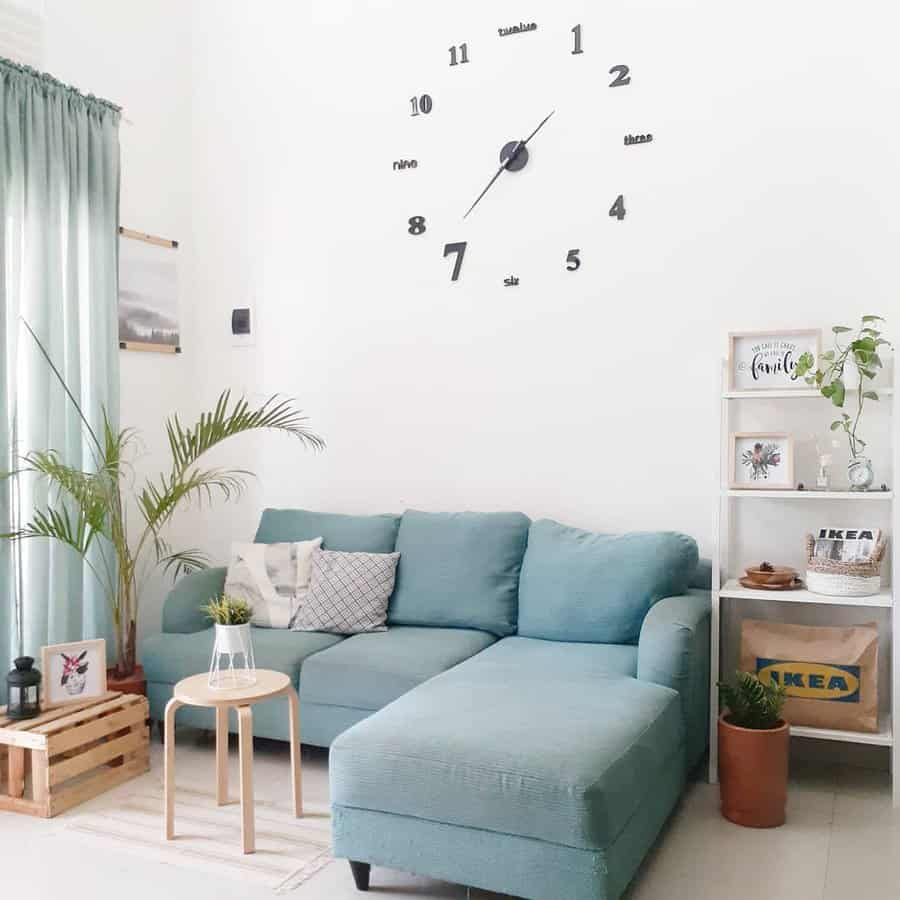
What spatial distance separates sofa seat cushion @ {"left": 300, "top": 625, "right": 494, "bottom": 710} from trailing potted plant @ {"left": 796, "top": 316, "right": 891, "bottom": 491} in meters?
1.38

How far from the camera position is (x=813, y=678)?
3.06 m

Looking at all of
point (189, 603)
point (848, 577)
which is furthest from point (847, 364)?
point (189, 603)

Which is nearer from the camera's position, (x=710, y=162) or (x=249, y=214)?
(x=710, y=162)

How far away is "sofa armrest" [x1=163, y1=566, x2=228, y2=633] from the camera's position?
11.9 ft

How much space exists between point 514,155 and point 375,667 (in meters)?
2.00

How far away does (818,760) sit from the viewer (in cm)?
333

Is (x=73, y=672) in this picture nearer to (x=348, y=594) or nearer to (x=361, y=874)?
(x=348, y=594)

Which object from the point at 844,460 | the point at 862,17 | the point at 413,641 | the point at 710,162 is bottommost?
the point at 413,641

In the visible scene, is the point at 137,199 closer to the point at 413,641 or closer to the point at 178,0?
A: the point at 178,0

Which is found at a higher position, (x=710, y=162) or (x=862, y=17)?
(x=862, y=17)

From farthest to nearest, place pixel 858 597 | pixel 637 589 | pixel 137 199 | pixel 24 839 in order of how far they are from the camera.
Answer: pixel 137 199, pixel 637 589, pixel 858 597, pixel 24 839

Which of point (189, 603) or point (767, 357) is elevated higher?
point (767, 357)

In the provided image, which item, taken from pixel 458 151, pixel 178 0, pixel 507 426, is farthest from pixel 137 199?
pixel 507 426

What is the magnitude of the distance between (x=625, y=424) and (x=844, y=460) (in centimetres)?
77
